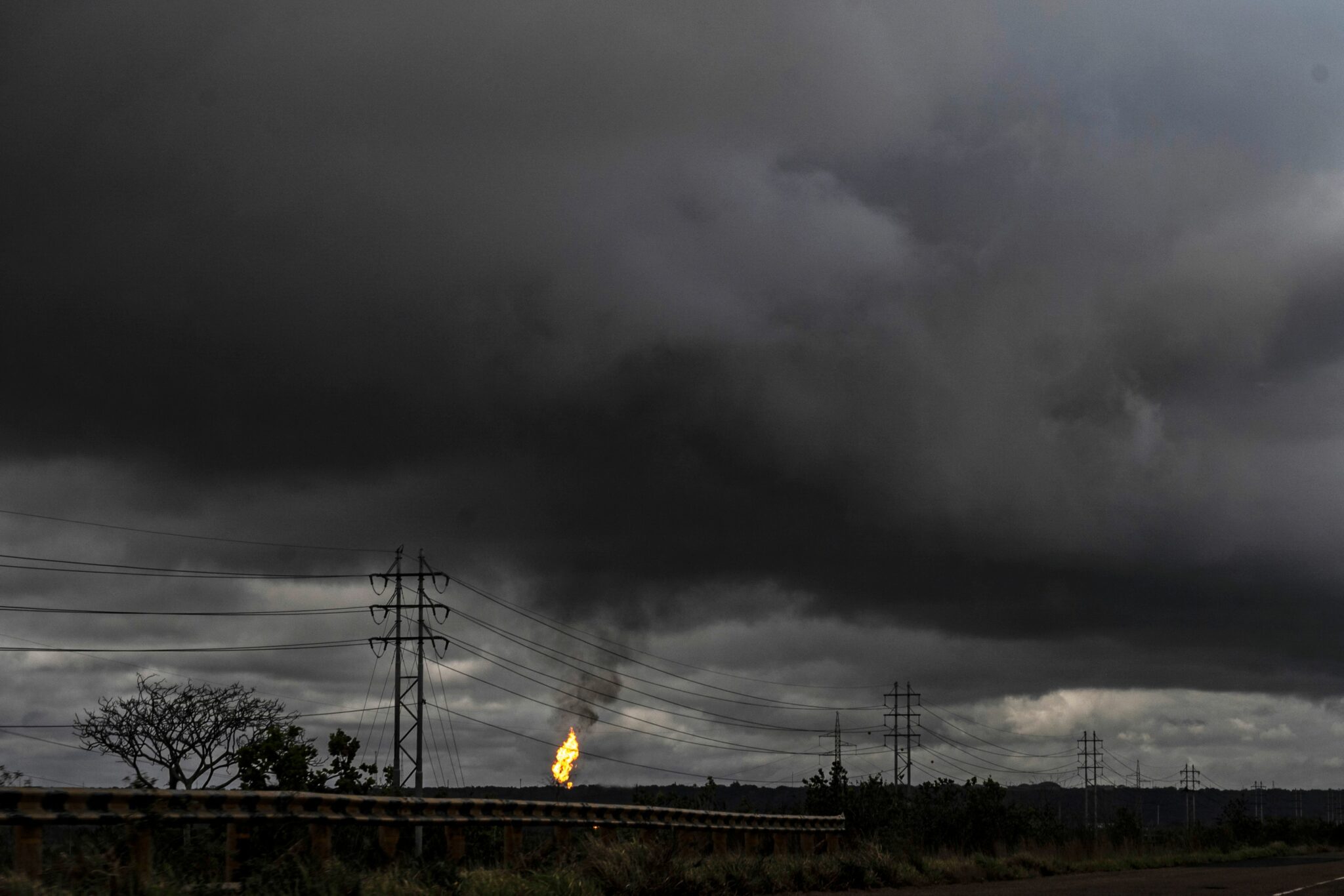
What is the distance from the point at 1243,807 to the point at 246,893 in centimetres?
8761

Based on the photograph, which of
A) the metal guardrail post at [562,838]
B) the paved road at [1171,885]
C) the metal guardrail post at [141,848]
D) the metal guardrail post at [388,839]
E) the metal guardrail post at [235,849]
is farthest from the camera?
the paved road at [1171,885]

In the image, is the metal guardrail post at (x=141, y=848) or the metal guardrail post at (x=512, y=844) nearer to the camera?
the metal guardrail post at (x=141, y=848)

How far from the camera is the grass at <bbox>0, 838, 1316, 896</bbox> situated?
17672 millimetres

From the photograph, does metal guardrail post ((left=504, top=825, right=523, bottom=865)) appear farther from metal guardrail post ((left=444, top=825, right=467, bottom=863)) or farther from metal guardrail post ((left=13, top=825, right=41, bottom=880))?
metal guardrail post ((left=13, top=825, right=41, bottom=880))

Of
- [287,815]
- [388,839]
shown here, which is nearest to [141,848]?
[287,815]

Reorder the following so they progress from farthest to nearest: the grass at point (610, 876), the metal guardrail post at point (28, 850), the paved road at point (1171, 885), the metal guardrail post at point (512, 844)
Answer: the paved road at point (1171, 885) < the metal guardrail post at point (512, 844) < the grass at point (610, 876) < the metal guardrail post at point (28, 850)

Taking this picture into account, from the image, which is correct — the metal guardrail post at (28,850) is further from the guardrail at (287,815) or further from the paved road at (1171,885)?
the paved road at (1171,885)

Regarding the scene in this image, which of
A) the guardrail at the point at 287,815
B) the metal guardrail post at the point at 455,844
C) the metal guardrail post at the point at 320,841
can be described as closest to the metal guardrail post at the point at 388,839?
the guardrail at the point at 287,815

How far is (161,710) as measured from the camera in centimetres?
8844

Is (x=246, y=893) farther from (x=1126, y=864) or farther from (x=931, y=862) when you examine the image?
(x=1126, y=864)

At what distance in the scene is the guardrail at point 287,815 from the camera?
16.4 metres

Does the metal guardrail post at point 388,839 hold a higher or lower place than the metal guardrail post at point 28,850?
lower

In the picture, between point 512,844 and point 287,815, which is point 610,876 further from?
point 287,815

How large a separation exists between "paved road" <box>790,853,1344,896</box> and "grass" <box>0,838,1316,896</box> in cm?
112
